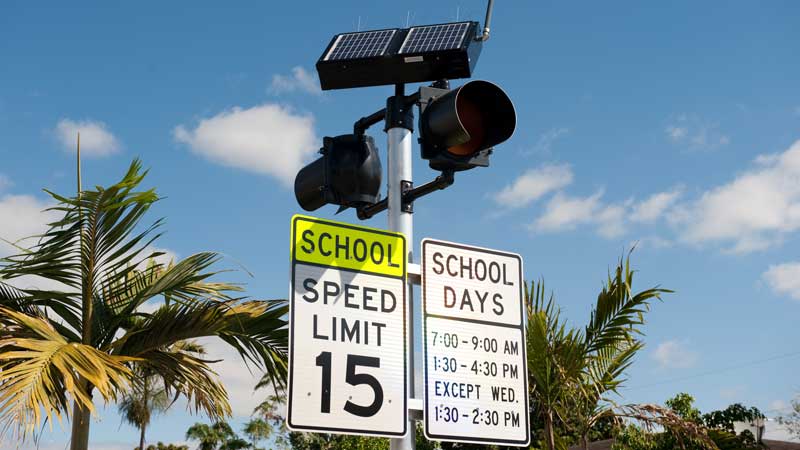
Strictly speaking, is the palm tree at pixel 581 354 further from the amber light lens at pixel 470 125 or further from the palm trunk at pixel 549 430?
the amber light lens at pixel 470 125

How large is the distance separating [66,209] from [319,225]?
4615mm

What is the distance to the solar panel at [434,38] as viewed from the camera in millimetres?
5336

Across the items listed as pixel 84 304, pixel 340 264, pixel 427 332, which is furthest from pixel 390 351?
pixel 84 304

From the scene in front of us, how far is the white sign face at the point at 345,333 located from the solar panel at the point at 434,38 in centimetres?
131

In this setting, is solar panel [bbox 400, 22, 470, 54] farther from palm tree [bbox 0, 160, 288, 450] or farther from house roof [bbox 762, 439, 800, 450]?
house roof [bbox 762, 439, 800, 450]

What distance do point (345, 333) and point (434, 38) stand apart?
207 cm

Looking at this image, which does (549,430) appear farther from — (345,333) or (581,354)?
(345,333)

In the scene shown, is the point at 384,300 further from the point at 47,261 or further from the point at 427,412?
the point at 47,261

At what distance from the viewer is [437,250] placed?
15.7 ft

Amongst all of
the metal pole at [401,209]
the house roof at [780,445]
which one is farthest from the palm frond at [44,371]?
the house roof at [780,445]

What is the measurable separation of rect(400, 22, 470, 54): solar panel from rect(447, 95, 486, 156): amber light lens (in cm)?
44

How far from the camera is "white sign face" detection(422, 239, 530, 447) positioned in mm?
4523

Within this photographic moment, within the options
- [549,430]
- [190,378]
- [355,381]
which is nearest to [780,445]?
[549,430]

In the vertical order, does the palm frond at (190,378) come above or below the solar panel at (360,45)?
below
